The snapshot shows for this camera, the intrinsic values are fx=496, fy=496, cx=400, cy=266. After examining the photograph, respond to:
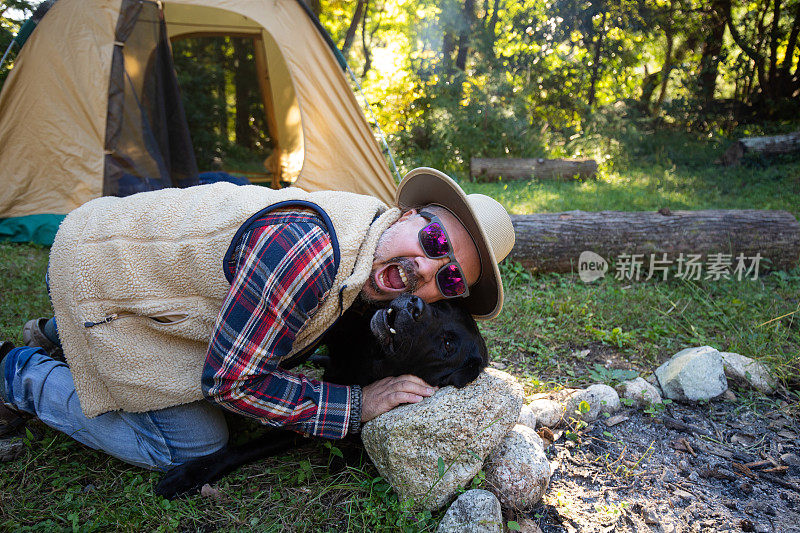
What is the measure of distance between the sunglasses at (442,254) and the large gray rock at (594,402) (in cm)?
89

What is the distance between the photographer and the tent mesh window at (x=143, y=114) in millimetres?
4477

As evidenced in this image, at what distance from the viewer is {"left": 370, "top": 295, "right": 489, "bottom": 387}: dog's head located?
61.6 inches

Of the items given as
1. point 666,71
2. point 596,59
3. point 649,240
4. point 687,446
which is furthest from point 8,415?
point 666,71

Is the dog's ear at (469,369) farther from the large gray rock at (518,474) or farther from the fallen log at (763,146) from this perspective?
the fallen log at (763,146)

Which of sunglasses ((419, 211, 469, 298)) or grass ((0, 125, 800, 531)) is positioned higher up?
sunglasses ((419, 211, 469, 298))

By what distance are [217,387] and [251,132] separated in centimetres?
701

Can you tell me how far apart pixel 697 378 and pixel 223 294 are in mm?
2264

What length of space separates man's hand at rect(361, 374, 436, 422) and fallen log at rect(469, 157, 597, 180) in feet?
20.8

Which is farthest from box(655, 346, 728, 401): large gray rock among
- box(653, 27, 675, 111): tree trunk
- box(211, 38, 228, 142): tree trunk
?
box(653, 27, 675, 111): tree trunk

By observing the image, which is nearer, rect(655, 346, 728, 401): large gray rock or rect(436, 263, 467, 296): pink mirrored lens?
rect(436, 263, 467, 296): pink mirrored lens

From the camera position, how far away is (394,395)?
1801mm

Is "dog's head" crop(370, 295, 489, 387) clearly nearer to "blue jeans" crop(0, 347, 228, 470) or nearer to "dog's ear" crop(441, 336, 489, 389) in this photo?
"dog's ear" crop(441, 336, 489, 389)

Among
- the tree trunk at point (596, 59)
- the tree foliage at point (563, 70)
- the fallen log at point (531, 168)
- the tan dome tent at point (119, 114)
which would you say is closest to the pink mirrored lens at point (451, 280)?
the tan dome tent at point (119, 114)

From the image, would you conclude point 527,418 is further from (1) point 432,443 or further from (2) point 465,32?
(2) point 465,32
